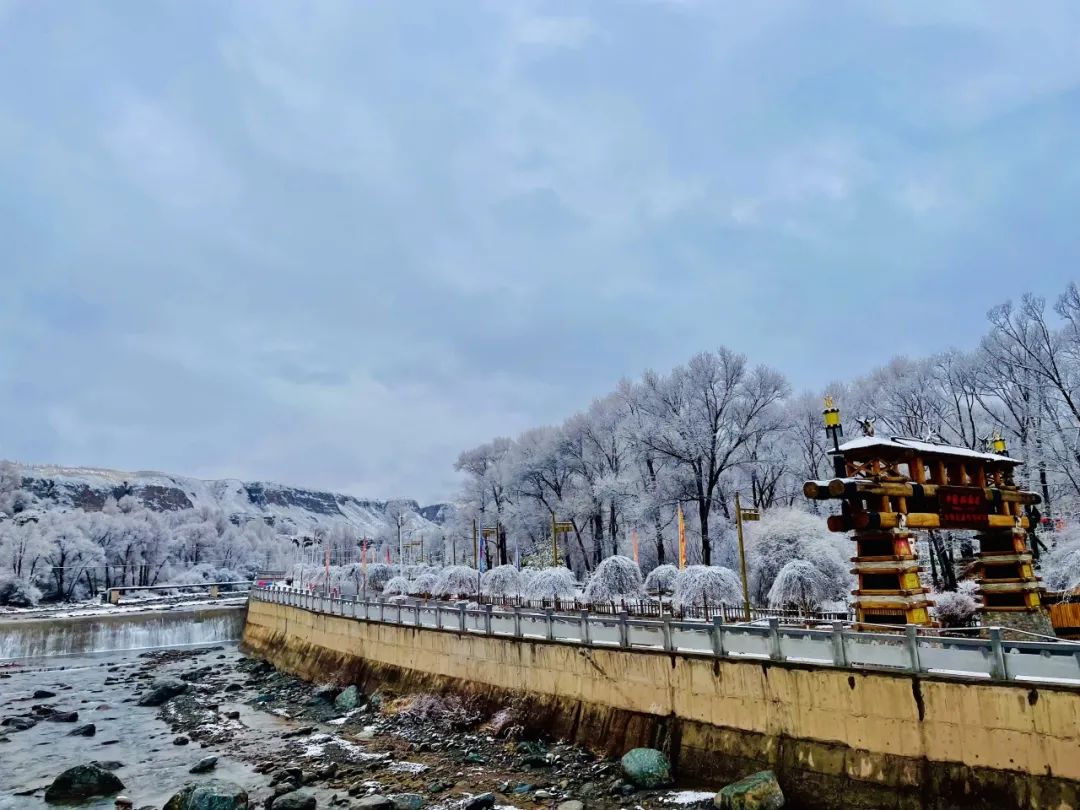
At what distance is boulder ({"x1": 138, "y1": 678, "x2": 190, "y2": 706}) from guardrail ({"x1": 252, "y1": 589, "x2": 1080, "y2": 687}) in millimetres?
15761

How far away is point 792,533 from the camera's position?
33.9m

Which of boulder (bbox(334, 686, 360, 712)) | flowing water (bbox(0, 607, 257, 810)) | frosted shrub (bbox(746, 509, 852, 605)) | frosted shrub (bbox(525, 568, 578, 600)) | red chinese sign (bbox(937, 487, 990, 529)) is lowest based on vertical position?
flowing water (bbox(0, 607, 257, 810))

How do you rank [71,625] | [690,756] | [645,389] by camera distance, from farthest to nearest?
1. [645,389]
2. [71,625]
3. [690,756]

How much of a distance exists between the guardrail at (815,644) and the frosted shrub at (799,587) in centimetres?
1149

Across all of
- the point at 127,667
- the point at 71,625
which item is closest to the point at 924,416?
the point at 127,667

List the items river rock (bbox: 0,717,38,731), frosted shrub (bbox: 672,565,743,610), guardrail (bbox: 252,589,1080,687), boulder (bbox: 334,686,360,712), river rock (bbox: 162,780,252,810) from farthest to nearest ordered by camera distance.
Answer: frosted shrub (bbox: 672,565,743,610) → river rock (bbox: 0,717,38,731) → boulder (bbox: 334,686,360,712) → river rock (bbox: 162,780,252,810) → guardrail (bbox: 252,589,1080,687)

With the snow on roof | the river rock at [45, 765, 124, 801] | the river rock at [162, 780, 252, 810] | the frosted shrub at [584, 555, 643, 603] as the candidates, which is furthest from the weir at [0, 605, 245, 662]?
the snow on roof

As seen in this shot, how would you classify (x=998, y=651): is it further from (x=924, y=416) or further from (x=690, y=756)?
(x=924, y=416)

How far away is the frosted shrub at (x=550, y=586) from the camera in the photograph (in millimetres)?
37438

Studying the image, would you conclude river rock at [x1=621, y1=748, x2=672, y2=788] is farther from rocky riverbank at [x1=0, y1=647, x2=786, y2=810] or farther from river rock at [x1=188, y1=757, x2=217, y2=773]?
river rock at [x1=188, y1=757, x2=217, y2=773]

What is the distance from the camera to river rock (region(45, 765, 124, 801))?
16.2 meters

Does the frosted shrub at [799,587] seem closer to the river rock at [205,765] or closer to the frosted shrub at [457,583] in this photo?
the river rock at [205,765]

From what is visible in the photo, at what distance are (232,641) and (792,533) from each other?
4074 centimetres

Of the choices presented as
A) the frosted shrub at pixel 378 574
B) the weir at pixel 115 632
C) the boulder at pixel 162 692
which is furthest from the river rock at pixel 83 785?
the frosted shrub at pixel 378 574
